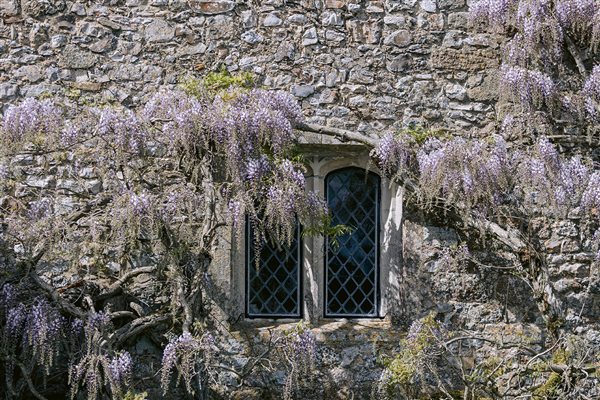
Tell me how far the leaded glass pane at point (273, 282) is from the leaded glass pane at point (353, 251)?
0.69 feet

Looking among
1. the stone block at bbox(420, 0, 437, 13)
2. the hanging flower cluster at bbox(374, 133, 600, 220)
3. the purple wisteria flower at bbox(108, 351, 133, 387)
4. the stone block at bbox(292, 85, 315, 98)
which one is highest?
the stone block at bbox(420, 0, 437, 13)

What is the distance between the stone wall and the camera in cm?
634

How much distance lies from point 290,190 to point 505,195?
159 cm

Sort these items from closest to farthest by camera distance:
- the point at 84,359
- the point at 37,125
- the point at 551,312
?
1. the point at 84,359
2. the point at 37,125
3. the point at 551,312

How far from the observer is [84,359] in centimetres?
530

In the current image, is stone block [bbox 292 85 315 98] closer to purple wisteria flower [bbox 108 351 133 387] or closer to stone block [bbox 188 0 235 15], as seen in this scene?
stone block [bbox 188 0 235 15]

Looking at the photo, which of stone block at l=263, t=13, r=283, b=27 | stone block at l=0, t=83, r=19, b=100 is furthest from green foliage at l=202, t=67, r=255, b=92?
stone block at l=0, t=83, r=19, b=100

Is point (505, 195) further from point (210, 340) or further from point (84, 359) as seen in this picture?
point (84, 359)

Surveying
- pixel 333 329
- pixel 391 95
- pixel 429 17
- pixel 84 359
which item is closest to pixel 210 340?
pixel 84 359

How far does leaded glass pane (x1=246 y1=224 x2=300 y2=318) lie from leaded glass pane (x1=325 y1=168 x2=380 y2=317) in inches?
8.3

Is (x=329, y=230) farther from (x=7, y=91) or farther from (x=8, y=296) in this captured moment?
(x=7, y=91)

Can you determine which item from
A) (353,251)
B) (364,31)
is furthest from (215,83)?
(353,251)

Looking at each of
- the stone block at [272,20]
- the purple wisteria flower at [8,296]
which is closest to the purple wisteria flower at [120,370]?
the purple wisteria flower at [8,296]

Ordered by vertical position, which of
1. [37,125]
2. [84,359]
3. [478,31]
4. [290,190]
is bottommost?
[84,359]
